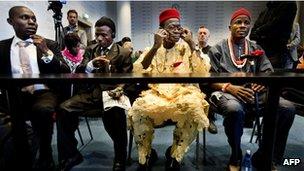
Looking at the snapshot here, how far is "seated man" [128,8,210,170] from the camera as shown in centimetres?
220

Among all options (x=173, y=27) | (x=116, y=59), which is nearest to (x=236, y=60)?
(x=173, y=27)

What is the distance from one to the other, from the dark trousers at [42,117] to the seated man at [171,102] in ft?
1.98

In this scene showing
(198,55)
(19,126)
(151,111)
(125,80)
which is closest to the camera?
(125,80)

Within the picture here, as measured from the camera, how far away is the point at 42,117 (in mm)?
2219

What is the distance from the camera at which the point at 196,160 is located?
2582mm

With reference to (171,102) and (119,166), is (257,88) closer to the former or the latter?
(171,102)

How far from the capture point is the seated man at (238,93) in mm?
2164

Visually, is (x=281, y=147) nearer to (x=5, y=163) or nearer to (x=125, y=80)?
(x=125, y=80)

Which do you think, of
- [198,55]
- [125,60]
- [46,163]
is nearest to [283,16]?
[198,55]

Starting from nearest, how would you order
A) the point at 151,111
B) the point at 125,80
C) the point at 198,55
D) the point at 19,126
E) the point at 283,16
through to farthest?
the point at 125,80 < the point at 19,126 < the point at 151,111 < the point at 198,55 < the point at 283,16

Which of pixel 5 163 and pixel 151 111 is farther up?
pixel 151 111

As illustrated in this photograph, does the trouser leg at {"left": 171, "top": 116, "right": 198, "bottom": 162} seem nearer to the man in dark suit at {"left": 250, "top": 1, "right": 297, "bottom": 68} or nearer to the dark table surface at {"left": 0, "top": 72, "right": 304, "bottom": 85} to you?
the dark table surface at {"left": 0, "top": 72, "right": 304, "bottom": 85}

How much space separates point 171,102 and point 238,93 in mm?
528

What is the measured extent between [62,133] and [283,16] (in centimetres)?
238
